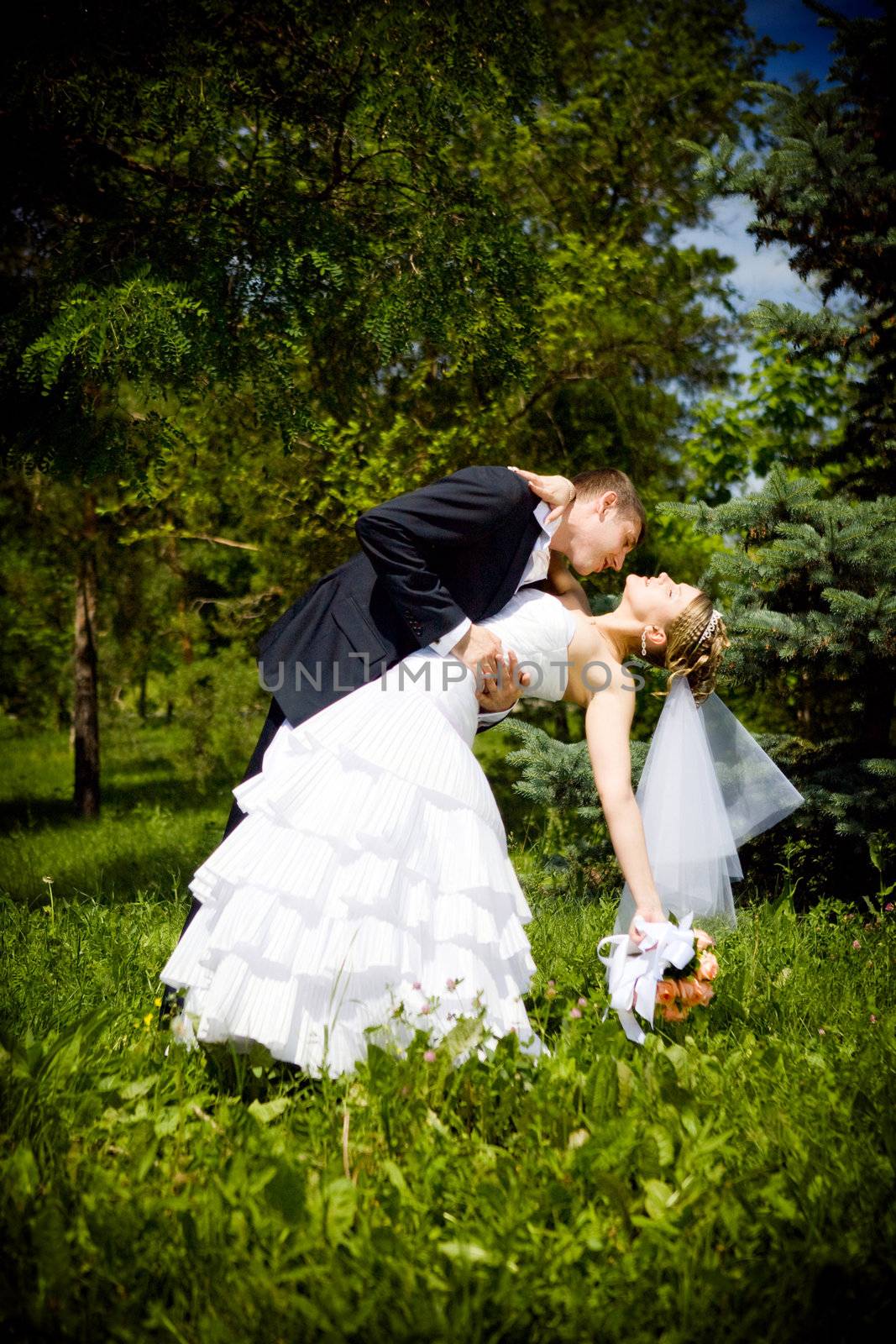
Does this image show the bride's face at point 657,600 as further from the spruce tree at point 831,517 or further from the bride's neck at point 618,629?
the spruce tree at point 831,517

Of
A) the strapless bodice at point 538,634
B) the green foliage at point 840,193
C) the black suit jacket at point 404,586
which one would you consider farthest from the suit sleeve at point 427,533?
the green foliage at point 840,193

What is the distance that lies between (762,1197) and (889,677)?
2938 millimetres

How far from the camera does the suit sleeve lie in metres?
2.46

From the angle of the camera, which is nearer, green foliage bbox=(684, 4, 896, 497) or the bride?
the bride

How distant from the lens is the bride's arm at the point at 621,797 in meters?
2.71

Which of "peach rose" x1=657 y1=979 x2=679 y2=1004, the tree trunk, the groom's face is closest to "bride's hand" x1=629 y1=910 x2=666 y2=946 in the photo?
"peach rose" x1=657 y1=979 x2=679 y2=1004

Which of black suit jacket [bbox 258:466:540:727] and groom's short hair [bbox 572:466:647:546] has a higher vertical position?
groom's short hair [bbox 572:466:647:546]

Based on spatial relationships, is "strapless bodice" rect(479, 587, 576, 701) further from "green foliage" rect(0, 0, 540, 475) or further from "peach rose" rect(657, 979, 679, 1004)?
"green foliage" rect(0, 0, 540, 475)

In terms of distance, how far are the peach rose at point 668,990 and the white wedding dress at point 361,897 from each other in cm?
38

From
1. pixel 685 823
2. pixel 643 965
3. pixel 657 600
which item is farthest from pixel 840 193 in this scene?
pixel 643 965

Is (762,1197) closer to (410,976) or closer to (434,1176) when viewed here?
(434,1176)

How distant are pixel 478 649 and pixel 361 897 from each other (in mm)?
738

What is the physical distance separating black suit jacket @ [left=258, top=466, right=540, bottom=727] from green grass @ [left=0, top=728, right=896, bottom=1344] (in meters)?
1.04

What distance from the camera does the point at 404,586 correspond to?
247 cm
